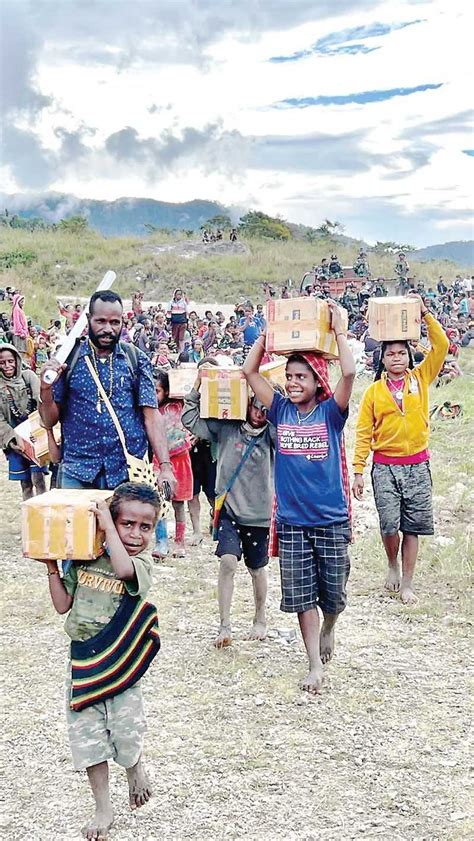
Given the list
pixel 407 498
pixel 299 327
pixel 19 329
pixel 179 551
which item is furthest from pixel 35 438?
pixel 19 329

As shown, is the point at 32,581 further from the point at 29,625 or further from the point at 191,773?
the point at 191,773

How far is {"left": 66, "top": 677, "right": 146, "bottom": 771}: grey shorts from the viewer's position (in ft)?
9.99

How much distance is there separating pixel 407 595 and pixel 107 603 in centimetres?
292

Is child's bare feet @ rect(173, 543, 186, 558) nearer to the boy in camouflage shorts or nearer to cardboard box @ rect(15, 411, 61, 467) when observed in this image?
cardboard box @ rect(15, 411, 61, 467)

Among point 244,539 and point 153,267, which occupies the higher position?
point 153,267

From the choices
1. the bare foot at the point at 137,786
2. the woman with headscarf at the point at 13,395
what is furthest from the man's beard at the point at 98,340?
the woman with headscarf at the point at 13,395

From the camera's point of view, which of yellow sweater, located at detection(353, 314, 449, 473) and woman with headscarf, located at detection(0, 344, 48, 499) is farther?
woman with headscarf, located at detection(0, 344, 48, 499)

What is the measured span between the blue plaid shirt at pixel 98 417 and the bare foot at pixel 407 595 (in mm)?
2270

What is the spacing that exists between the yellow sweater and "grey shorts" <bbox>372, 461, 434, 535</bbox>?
0.12 meters

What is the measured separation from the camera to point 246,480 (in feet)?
15.8

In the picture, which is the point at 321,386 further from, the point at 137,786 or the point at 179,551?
the point at 179,551

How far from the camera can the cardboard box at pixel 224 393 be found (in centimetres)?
470

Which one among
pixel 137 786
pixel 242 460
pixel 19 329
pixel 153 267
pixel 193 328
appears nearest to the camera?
pixel 137 786

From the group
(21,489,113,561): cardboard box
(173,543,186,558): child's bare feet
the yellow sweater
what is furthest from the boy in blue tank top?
(173,543,186,558): child's bare feet
